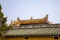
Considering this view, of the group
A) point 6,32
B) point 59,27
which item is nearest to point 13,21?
point 6,32

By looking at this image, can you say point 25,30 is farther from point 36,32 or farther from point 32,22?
point 32,22

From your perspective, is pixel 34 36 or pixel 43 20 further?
pixel 43 20

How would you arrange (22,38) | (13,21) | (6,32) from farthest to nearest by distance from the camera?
(13,21)
(6,32)
(22,38)

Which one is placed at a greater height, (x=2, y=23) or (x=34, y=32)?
(x=2, y=23)

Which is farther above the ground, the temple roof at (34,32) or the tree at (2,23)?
the tree at (2,23)

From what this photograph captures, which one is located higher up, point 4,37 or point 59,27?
point 59,27

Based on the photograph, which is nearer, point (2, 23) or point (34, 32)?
point (34, 32)

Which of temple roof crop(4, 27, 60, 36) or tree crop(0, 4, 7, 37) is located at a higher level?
tree crop(0, 4, 7, 37)

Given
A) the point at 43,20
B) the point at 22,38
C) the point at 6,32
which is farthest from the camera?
the point at 43,20

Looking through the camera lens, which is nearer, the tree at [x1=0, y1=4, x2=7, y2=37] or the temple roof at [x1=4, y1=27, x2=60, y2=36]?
the temple roof at [x1=4, y1=27, x2=60, y2=36]

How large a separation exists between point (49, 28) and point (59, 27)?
1.24 meters

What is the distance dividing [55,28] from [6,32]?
6.61 metres

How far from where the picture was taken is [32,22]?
27.2 m

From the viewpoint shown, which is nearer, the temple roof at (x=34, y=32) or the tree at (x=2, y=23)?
the temple roof at (x=34, y=32)
